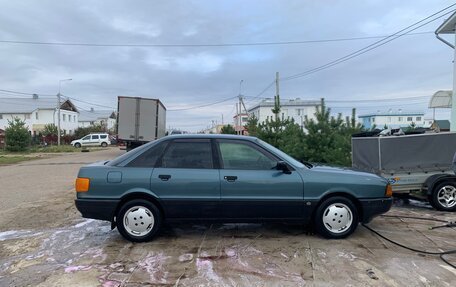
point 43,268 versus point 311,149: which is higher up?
point 311,149

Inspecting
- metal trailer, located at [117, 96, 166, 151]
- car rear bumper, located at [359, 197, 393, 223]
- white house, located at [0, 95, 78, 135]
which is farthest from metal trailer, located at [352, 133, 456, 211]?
white house, located at [0, 95, 78, 135]

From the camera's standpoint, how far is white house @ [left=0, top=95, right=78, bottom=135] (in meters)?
59.9

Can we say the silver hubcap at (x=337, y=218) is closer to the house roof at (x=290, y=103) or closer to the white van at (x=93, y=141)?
the white van at (x=93, y=141)

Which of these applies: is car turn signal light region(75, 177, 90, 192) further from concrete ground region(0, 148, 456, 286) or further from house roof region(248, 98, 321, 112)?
house roof region(248, 98, 321, 112)

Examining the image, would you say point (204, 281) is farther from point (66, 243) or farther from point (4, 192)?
point (4, 192)

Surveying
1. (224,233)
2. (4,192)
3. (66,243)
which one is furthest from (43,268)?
(4,192)

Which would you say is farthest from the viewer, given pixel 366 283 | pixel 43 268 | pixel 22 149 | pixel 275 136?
pixel 22 149

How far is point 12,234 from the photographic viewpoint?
6152 millimetres

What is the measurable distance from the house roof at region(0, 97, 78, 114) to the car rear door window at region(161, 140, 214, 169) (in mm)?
63117

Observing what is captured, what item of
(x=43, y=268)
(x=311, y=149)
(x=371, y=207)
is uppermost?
(x=311, y=149)

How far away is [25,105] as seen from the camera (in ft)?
207

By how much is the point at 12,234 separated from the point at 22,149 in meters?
33.4

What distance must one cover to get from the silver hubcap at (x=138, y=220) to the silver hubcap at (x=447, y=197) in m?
5.66

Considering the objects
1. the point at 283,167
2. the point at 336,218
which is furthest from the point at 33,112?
the point at 336,218
